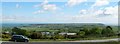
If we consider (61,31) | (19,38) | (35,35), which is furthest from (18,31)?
(61,31)

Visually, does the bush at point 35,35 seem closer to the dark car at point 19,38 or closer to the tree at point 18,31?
the dark car at point 19,38

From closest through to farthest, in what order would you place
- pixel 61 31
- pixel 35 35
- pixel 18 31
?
pixel 61 31 < pixel 35 35 < pixel 18 31

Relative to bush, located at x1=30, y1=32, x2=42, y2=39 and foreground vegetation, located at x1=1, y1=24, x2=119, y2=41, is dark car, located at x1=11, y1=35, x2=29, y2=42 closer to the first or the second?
foreground vegetation, located at x1=1, y1=24, x2=119, y2=41

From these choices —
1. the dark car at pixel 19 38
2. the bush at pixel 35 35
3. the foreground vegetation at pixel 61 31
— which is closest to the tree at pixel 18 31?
the foreground vegetation at pixel 61 31

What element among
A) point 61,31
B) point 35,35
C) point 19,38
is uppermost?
point 61,31

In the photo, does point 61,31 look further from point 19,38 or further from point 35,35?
point 19,38

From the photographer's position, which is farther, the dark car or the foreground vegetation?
the dark car

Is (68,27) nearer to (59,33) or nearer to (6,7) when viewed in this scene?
(59,33)

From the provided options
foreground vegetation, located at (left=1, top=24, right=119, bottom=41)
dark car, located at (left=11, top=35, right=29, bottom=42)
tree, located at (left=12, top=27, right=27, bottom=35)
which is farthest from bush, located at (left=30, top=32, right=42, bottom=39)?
tree, located at (left=12, top=27, right=27, bottom=35)

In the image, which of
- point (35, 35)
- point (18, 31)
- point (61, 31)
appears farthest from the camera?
point (18, 31)

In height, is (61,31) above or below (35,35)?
above

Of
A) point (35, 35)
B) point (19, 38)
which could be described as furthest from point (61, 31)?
point (19, 38)

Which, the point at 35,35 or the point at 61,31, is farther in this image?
the point at 35,35
